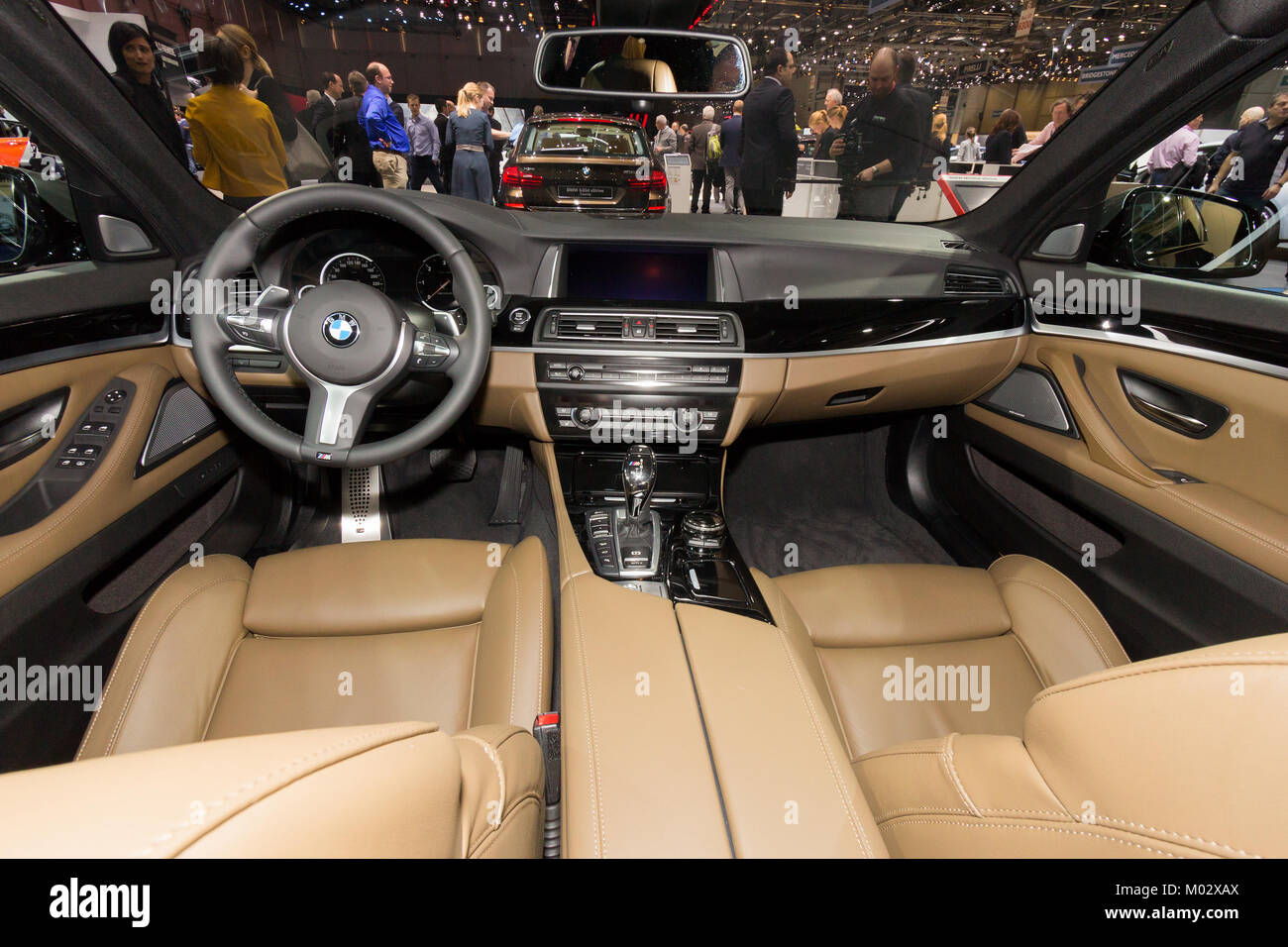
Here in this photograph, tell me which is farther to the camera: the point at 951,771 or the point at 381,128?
the point at 381,128

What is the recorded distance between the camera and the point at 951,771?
0.83m

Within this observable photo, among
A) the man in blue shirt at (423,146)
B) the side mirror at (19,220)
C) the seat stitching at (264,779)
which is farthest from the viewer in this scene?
the man in blue shirt at (423,146)

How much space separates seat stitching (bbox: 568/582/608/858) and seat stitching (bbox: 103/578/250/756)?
82cm

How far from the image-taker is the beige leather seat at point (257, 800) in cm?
40

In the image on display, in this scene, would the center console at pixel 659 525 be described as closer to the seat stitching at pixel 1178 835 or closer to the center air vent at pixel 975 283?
the seat stitching at pixel 1178 835

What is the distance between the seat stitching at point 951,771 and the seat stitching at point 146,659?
1.38 m

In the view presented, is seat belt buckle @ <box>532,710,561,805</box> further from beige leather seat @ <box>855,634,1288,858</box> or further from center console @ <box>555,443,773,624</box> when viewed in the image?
beige leather seat @ <box>855,634,1288,858</box>

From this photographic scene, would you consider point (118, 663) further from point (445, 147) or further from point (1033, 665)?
point (445, 147)

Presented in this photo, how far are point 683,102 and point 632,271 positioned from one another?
0.75 meters

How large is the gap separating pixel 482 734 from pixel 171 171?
1661 mm

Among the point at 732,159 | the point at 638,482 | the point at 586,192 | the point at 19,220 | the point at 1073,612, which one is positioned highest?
the point at 732,159

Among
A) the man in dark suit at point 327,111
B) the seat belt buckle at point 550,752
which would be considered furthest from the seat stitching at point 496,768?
the man in dark suit at point 327,111

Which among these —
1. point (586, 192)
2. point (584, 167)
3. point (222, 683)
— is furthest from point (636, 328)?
point (584, 167)
